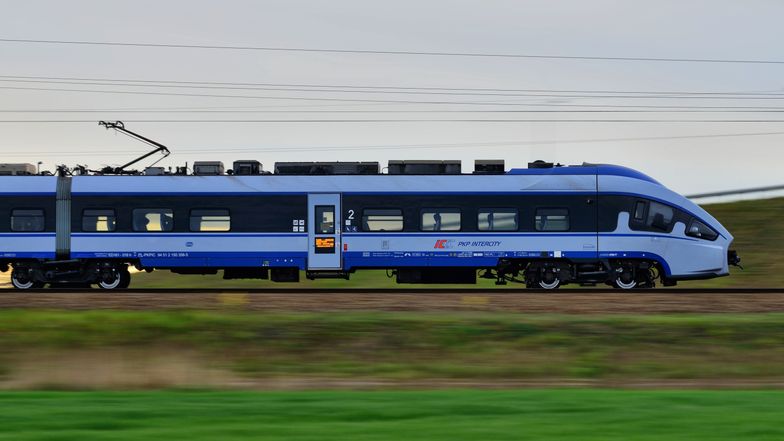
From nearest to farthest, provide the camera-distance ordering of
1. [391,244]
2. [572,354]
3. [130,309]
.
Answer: [572,354] < [130,309] < [391,244]

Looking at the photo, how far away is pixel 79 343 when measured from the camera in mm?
16578

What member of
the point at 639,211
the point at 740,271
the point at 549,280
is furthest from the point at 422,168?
the point at 740,271

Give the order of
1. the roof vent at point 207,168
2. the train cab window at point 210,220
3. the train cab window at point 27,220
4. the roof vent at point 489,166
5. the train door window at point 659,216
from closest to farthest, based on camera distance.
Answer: the train door window at point 659,216 → the train cab window at point 210,220 → the train cab window at point 27,220 → the roof vent at point 489,166 → the roof vent at point 207,168

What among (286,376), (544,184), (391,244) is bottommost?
(286,376)

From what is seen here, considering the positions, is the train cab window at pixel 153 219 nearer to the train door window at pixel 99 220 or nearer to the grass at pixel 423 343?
the train door window at pixel 99 220

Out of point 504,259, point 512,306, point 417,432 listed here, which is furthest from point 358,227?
point 417,432

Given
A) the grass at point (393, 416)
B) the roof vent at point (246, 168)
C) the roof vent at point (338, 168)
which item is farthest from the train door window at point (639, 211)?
the grass at point (393, 416)

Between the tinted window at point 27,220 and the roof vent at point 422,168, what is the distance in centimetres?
1065

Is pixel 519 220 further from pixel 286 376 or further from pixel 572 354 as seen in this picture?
pixel 286 376

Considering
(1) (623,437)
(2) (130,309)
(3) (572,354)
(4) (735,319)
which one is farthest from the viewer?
(2) (130,309)

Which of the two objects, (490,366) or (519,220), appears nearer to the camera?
(490,366)

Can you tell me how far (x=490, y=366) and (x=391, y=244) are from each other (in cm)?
1161

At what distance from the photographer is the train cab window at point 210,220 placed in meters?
27.1

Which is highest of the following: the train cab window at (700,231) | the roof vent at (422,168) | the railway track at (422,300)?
the roof vent at (422,168)
